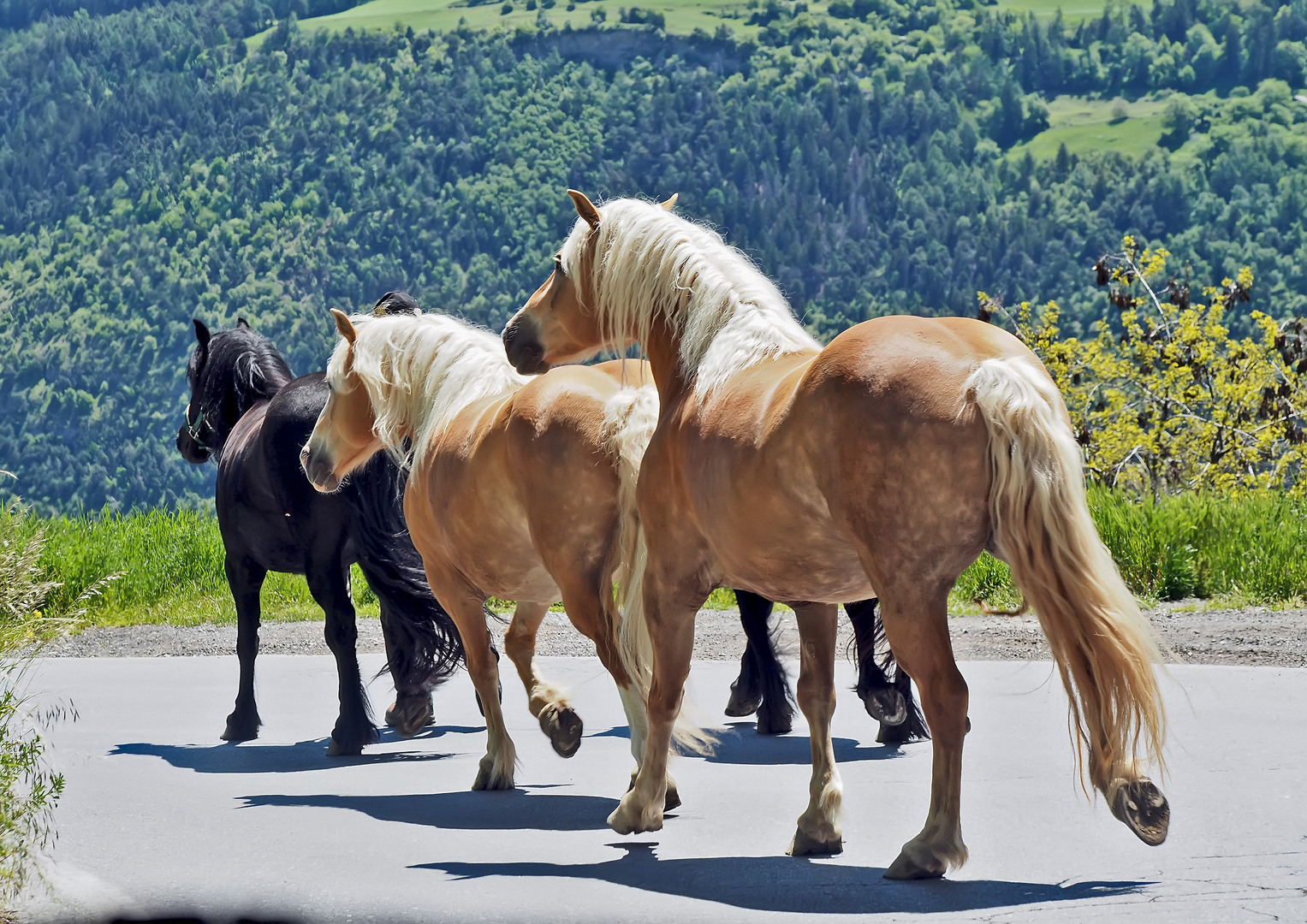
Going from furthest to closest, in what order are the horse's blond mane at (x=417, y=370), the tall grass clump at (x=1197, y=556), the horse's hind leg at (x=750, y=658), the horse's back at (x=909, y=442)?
the tall grass clump at (x=1197, y=556) → the horse's hind leg at (x=750, y=658) → the horse's blond mane at (x=417, y=370) → the horse's back at (x=909, y=442)

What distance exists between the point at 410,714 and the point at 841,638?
479cm

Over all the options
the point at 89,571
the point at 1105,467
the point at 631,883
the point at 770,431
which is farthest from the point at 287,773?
the point at 1105,467

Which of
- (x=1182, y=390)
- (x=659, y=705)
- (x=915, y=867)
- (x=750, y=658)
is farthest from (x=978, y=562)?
(x=1182, y=390)

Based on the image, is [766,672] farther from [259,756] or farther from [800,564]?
[800,564]

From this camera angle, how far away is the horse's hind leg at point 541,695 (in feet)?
20.6

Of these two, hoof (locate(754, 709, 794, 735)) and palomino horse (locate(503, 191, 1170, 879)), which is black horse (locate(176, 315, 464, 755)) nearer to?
hoof (locate(754, 709, 794, 735))

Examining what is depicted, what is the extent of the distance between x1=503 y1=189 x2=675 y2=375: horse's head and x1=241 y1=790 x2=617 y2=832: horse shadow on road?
5.70 ft

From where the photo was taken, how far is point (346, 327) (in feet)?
24.3

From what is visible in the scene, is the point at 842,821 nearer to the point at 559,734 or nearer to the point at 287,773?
the point at 559,734

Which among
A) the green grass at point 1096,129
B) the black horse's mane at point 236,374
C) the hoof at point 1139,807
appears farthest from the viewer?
the green grass at point 1096,129

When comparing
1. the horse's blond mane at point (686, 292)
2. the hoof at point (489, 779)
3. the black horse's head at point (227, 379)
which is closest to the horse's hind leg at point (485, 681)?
the hoof at point (489, 779)

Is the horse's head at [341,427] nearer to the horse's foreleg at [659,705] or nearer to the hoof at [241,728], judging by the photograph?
the hoof at [241,728]

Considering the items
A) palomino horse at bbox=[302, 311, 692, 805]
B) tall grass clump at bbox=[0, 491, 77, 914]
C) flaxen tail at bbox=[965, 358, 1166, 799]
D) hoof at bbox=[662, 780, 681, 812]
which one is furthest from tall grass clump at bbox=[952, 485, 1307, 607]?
tall grass clump at bbox=[0, 491, 77, 914]

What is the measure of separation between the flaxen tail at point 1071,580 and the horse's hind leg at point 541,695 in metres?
2.40
